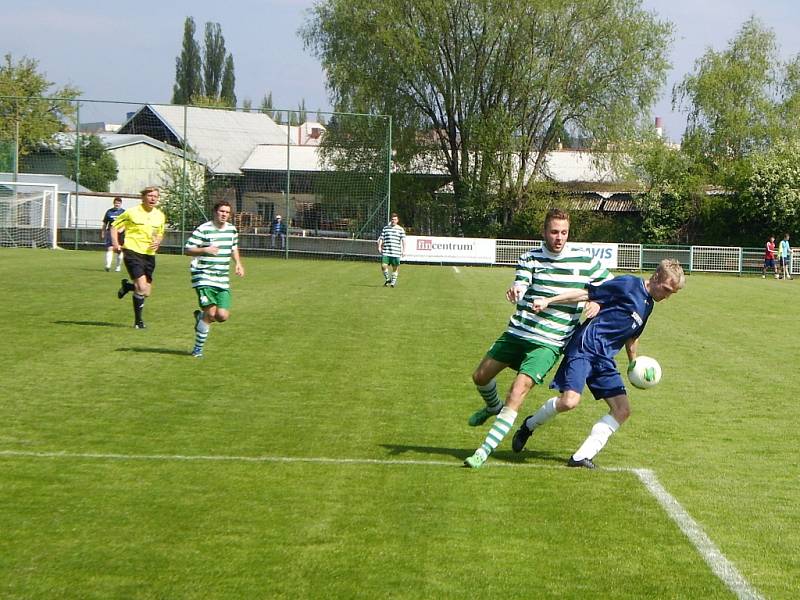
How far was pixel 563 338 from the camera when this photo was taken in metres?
7.46

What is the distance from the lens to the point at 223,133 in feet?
167

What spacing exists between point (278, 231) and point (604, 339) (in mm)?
36851

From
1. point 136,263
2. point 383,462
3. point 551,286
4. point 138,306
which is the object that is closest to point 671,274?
point 551,286

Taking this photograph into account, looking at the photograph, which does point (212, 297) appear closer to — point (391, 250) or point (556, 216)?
point (556, 216)

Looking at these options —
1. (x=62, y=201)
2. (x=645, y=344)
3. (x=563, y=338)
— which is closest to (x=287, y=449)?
(x=563, y=338)

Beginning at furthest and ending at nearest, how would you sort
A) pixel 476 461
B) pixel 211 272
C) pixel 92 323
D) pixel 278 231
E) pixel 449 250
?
pixel 449 250
pixel 278 231
pixel 92 323
pixel 211 272
pixel 476 461

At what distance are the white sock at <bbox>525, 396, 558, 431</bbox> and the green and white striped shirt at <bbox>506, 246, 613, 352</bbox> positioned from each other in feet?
1.35

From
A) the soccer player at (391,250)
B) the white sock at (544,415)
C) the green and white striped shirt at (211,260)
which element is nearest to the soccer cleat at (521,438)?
the white sock at (544,415)

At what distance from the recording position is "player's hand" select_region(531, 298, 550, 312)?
716cm

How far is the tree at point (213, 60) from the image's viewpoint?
10675cm

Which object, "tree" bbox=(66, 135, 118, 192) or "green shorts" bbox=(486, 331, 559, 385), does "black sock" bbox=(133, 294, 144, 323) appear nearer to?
"green shorts" bbox=(486, 331, 559, 385)

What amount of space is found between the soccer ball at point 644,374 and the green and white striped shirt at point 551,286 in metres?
0.55

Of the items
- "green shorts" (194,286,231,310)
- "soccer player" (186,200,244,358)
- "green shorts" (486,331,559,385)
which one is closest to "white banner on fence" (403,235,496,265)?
"soccer player" (186,200,244,358)

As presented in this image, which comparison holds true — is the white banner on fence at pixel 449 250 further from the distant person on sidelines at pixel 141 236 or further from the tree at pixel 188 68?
the tree at pixel 188 68
